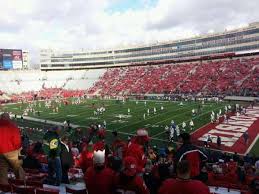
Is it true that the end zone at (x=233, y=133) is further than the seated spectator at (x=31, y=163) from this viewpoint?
Yes

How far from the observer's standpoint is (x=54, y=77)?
266ft

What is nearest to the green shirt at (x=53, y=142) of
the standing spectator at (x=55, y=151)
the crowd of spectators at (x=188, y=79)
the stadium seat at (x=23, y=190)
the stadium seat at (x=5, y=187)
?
the standing spectator at (x=55, y=151)

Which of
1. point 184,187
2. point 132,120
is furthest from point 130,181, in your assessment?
point 132,120

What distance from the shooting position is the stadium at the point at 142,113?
579 centimetres

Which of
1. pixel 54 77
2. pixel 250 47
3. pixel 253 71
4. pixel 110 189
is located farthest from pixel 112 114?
pixel 54 77

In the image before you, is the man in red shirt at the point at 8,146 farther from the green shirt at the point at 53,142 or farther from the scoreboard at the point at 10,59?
the scoreboard at the point at 10,59

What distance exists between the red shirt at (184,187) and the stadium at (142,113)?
15mm

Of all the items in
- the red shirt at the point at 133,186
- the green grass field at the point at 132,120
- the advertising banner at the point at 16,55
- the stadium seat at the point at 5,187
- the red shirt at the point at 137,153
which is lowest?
the green grass field at the point at 132,120

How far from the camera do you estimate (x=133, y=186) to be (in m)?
3.98

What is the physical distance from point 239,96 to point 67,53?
205 ft

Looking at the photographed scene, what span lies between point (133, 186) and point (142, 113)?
3030 cm

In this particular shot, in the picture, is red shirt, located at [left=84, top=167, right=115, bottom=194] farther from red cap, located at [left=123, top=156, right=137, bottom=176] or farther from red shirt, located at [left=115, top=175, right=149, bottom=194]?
red cap, located at [left=123, top=156, right=137, bottom=176]

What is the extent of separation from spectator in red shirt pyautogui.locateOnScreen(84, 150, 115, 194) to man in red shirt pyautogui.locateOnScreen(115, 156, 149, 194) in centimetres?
13

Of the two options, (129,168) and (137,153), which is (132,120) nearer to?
(137,153)
